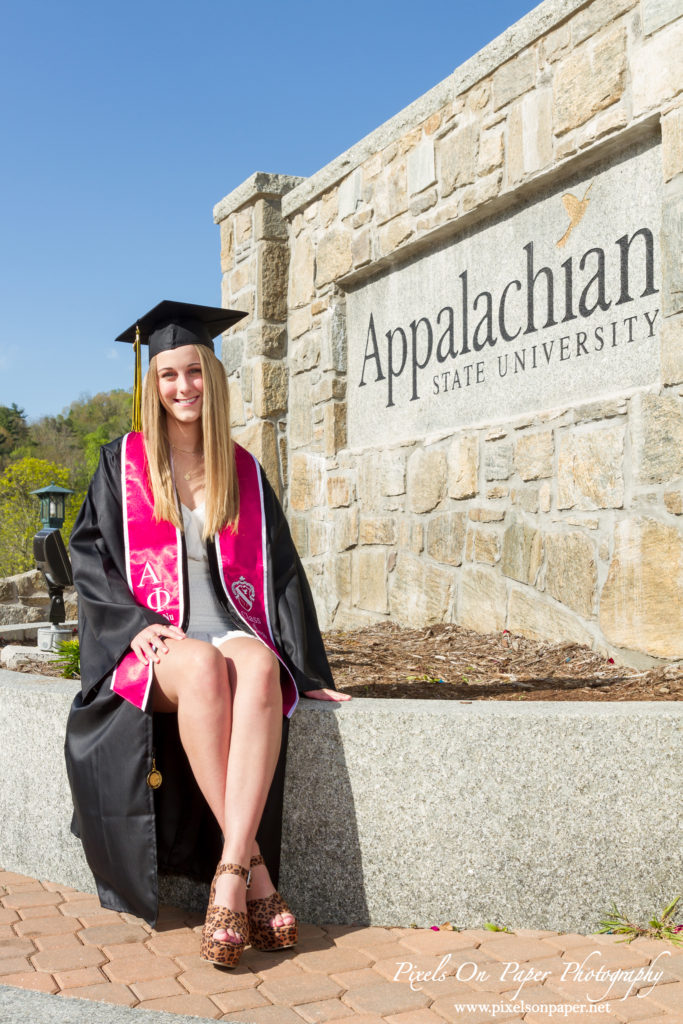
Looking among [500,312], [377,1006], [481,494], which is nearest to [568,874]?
[377,1006]

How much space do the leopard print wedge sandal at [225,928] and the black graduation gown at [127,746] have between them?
29 cm

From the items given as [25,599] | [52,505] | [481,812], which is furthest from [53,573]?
[25,599]

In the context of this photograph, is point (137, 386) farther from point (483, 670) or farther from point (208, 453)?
point (483, 670)

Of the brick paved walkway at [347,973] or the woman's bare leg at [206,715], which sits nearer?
the brick paved walkway at [347,973]

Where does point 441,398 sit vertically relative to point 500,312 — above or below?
below

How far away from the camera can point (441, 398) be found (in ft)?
17.4

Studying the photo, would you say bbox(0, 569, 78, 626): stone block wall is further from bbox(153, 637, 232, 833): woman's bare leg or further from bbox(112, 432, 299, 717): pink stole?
bbox(153, 637, 232, 833): woman's bare leg

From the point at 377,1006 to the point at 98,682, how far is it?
1.12 m

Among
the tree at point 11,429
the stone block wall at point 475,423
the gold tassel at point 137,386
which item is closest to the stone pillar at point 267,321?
the stone block wall at point 475,423

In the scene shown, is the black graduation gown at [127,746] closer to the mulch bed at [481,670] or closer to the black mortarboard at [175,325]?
the black mortarboard at [175,325]

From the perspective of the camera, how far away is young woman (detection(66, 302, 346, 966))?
254 cm

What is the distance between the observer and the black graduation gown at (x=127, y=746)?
8.73 feet

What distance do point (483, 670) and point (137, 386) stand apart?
182 cm

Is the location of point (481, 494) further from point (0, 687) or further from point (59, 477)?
point (59, 477)
